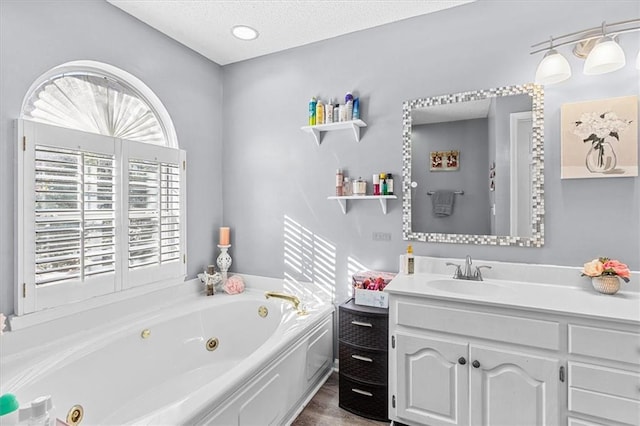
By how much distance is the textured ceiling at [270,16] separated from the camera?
84.0 inches

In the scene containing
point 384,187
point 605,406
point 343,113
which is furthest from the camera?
point 343,113

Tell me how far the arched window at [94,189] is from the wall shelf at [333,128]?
1.11 m

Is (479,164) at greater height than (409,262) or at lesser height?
greater

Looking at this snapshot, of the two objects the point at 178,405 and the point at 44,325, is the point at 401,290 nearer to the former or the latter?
the point at 178,405

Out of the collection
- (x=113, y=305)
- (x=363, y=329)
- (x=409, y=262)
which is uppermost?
(x=409, y=262)

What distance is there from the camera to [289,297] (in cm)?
251

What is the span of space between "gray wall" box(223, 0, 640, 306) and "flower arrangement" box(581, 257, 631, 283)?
0.50 feet

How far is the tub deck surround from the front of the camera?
1.47 m

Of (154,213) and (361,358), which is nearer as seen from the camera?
(361,358)

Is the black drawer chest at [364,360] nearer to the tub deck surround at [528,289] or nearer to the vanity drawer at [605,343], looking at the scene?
the tub deck surround at [528,289]

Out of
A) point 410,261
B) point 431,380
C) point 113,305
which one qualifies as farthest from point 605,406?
point 113,305

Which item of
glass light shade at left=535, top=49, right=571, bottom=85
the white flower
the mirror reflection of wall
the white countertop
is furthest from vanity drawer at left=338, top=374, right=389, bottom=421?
glass light shade at left=535, top=49, right=571, bottom=85

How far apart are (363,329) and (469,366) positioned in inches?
24.3

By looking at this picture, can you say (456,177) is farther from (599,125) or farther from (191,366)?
(191,366)
